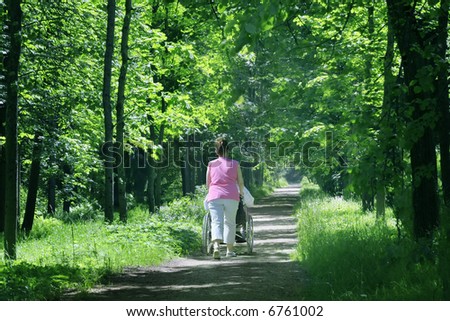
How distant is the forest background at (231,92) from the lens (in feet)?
26.9

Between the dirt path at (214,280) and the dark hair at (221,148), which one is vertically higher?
the dark hair at (221,148)

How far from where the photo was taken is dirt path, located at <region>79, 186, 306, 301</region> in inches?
335

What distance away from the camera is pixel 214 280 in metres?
9.95

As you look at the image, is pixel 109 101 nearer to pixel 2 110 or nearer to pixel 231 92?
pixel 2 110

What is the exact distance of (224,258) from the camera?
13.0 meters

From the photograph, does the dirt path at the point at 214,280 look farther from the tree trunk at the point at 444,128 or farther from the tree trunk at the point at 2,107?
the tree trunk at the point at 2,107

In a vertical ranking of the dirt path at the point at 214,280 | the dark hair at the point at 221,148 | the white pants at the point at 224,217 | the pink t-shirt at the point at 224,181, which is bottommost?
the dirt path at the point at 214,280

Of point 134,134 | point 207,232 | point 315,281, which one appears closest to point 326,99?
point 134,134

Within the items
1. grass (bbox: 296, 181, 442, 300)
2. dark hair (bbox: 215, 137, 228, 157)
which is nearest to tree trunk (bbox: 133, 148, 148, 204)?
dark hair (bbox: 215, 137, 228, 157)

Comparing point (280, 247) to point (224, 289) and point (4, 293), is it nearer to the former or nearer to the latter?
point (224, 289)

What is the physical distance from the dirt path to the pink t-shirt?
3.78ft

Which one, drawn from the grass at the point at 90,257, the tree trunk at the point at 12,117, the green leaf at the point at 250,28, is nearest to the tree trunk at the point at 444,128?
the green leaf at the point at 250,28

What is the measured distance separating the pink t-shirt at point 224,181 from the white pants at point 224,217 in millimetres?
102

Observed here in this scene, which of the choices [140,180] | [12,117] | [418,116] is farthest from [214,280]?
[140,180]
